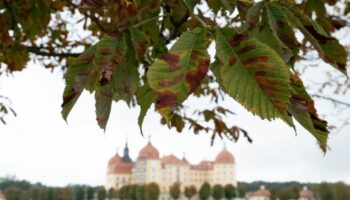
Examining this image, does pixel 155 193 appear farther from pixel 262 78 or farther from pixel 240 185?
pixel 262 78

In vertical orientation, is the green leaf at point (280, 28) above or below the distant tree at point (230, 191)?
below

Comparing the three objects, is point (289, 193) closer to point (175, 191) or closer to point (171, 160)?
point (175, 191)

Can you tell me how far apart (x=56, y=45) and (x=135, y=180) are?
115195 mm

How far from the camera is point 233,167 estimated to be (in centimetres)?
11738

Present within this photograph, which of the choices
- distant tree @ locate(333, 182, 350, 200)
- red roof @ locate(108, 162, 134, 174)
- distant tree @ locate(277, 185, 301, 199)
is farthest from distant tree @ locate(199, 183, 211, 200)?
distant tree @ locate(333, 182, 350, 200)

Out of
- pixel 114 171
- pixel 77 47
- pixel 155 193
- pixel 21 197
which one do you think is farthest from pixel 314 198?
pixel 77 47

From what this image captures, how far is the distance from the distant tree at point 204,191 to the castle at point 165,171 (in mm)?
3186

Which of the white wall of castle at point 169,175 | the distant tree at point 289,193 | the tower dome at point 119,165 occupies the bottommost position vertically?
the distant tree at point 289,193

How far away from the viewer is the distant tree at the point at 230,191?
113m

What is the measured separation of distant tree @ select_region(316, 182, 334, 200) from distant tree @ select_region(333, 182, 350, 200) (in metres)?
1.76

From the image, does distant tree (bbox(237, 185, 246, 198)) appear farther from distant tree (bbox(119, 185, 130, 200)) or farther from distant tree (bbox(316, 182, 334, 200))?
distant tree (bbox(119, 185, 130, 200))

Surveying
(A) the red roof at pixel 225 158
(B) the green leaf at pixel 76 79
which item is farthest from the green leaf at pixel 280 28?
(A) the red roof at pixel 225 158

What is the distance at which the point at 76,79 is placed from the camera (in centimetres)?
98

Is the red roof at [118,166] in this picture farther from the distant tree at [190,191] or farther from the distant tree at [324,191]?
the distant tree at [324,191]
